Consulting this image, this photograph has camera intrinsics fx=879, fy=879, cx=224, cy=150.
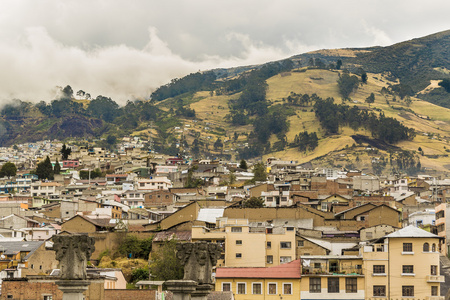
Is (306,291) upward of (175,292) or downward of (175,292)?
downward

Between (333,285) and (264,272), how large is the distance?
180 inches

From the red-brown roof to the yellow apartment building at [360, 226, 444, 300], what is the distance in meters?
4.66

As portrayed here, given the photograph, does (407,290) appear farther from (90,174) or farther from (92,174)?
(92,174)

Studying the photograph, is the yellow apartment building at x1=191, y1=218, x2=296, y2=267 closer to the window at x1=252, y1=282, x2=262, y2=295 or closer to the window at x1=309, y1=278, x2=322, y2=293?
the window at x1=252, y1=282, x2=262, y2=295

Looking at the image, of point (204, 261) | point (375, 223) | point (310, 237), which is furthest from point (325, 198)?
point (204, 261)

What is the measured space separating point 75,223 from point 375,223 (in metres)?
26.7

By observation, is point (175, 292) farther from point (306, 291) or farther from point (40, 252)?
point (40, 252)

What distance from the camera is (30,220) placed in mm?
88812

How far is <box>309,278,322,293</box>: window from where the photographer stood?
55.0 m

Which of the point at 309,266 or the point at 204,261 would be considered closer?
the point at 204,261

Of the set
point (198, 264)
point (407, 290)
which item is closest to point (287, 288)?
point (407, 290)

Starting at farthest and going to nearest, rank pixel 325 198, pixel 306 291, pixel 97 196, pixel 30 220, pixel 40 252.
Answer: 1. pixel 97 196
2. pixel 325 198
3. pixel 30 220
4. pixel 40 252
5. pixel 306 291

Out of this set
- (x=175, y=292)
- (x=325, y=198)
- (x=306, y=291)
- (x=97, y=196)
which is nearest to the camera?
(x=175, y=292)

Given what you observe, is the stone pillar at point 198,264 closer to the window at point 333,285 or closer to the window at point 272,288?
the window at point 333,285
